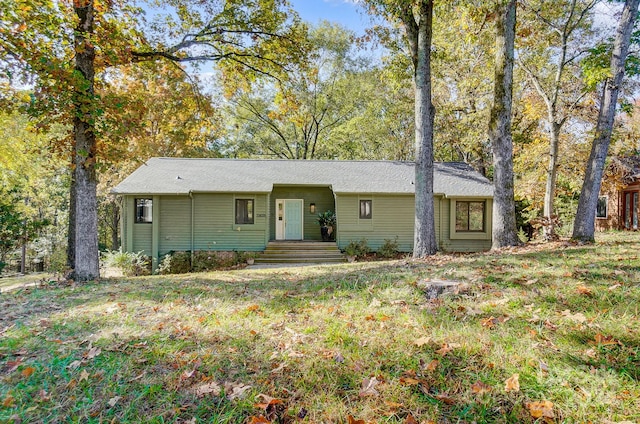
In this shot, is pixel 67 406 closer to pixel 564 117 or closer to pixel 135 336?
pixel 135 336

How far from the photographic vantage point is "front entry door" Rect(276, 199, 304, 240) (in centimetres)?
1605

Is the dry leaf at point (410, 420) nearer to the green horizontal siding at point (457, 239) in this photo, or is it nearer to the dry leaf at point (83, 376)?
the dry leaf at point (83, 376)

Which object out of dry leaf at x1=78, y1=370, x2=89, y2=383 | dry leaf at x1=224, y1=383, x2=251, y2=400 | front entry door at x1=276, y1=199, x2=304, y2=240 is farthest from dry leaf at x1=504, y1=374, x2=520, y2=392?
front entry door at x1=276, y1=199, x2=304, y2=240

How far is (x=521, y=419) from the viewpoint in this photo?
2139 mm

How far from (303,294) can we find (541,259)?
4232 millimetres

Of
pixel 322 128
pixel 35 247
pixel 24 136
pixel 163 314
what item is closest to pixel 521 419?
pixel 163 314

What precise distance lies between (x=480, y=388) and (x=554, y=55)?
16.6 m

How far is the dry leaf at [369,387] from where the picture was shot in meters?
2.40

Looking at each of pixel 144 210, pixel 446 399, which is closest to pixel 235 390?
pixel 446 399

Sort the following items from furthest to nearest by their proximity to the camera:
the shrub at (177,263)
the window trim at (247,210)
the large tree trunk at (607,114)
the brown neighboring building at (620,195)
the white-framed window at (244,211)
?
the brown neighboring building at (620,195)
the white-framed window at (244,211)
the window trim at (247,210)
the shrub at (177,263)
the large tree trunk at (607,114)

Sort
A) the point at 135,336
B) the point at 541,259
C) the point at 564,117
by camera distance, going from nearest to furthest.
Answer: the point at 135,336
the point at 541,259
the point at 564,117

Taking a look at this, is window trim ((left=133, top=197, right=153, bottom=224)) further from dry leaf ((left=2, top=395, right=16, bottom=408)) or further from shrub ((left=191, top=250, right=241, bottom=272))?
dry leaf ((left=2, top=395, right=16, bottom=408))

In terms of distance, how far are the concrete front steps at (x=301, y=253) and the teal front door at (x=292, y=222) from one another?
53.6 inches

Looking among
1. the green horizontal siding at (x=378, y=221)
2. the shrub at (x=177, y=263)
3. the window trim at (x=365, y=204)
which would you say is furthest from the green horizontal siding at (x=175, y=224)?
the window trim at (x=365, y=204)
